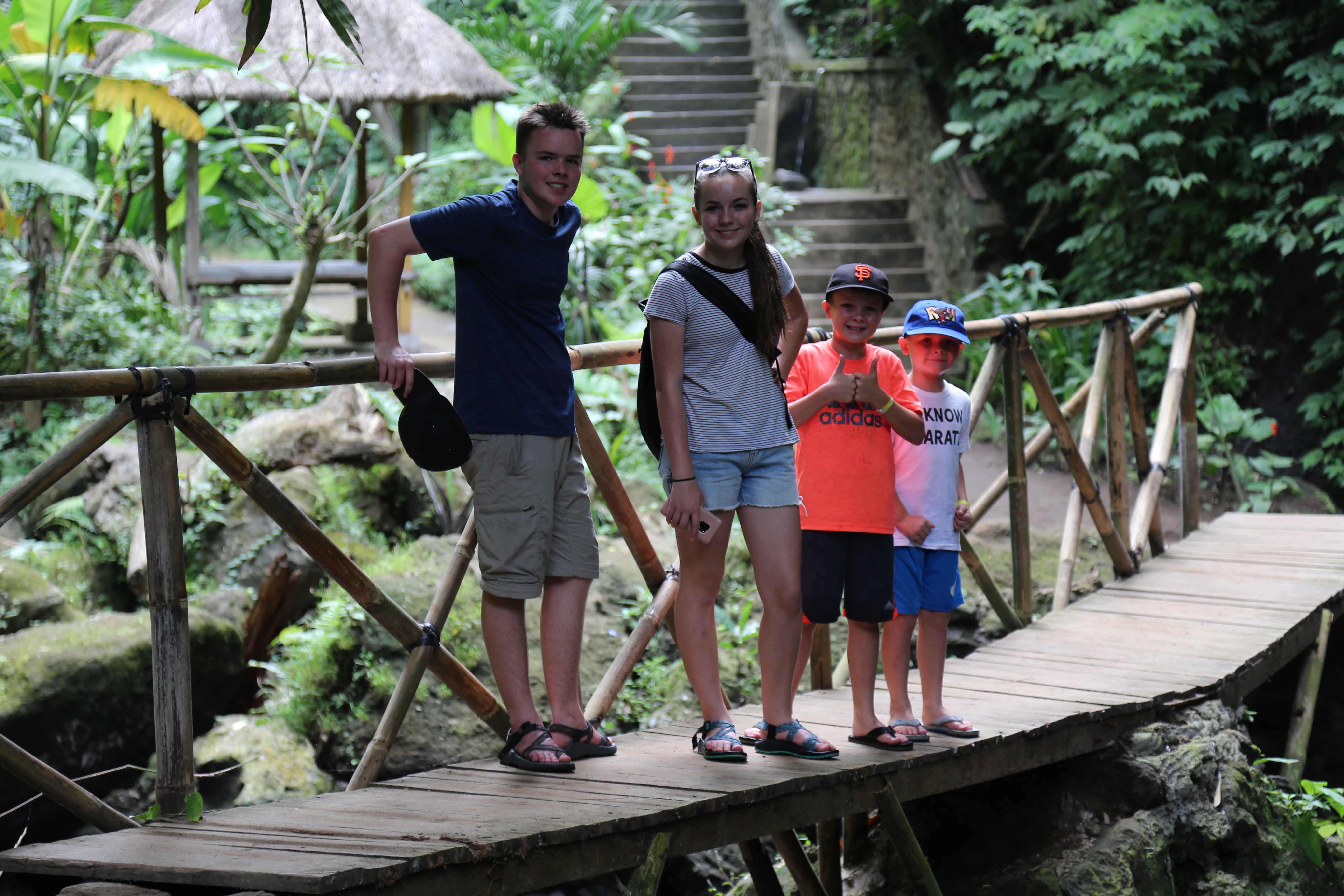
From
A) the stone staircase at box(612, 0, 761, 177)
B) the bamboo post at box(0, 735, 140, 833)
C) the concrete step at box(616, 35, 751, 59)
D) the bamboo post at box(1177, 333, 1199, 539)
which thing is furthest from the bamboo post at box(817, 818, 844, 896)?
the concrete step at box(616, 35, 751, 59)

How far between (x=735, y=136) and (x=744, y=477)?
9697 mm

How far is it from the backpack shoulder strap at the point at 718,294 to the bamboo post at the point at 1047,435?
5.05 feet

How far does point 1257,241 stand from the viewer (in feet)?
26.6

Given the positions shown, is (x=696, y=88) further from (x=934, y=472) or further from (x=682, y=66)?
(x=934, y=472)

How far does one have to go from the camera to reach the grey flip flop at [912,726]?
3.14 metres

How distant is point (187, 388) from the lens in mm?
2432

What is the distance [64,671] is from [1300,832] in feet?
14.5

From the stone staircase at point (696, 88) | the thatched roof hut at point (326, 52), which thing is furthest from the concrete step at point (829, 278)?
the thatched roof hut at point (326, 52)

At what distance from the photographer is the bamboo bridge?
2174 millimetres

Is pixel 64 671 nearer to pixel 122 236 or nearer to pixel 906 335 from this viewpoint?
pixel 906 335

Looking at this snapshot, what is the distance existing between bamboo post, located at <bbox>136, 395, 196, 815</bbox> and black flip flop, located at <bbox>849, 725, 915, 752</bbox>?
5.27 feet

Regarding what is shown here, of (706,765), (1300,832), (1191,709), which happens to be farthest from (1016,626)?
(706,765)

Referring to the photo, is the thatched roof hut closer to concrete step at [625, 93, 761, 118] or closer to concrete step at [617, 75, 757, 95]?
concrete step at [625, 93, 761, 118]

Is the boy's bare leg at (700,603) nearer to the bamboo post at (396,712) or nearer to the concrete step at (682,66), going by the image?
the bamboo post at (396,712)
